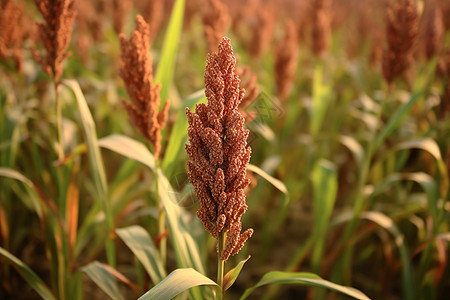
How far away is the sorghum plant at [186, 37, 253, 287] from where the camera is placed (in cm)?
102

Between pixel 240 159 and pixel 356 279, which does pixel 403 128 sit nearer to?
pixel 356 279

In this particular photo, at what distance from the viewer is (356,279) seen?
2.91m

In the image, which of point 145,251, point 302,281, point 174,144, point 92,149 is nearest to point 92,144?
A: point 92,149

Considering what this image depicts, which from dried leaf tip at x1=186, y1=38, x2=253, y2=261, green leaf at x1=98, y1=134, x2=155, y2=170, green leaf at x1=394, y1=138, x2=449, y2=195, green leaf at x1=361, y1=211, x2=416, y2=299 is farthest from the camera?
green leaf at x1=361, y1=211, x2=416, y2=299

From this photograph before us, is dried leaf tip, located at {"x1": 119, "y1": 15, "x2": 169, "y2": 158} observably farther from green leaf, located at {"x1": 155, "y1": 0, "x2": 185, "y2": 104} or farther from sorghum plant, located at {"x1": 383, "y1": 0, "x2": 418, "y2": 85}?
sorghum plant, located at {"x1": 383, "y1": 0, "x2": 418, "y2": 85}

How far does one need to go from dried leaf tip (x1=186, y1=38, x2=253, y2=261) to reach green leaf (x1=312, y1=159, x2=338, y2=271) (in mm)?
1177

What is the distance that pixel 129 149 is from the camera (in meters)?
1.59

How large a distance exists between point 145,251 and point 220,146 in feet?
2.51

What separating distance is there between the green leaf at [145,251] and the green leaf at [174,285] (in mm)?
473

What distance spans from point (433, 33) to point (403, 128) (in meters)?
0.74

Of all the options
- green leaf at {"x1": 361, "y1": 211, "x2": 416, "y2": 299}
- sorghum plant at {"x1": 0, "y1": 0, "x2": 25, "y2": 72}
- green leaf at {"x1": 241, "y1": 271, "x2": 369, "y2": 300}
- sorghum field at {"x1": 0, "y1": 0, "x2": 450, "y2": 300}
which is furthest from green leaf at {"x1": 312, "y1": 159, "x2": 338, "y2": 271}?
sorghum plant at {"x1": 0, "y1": 0, "x2": 25, "y2": 72}

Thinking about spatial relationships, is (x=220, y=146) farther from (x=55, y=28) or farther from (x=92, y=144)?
(x=55, y=28)

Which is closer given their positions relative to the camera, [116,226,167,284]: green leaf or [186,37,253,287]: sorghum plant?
[186,37,253,287]: sorghum plant

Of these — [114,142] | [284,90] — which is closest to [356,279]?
[284,90]
